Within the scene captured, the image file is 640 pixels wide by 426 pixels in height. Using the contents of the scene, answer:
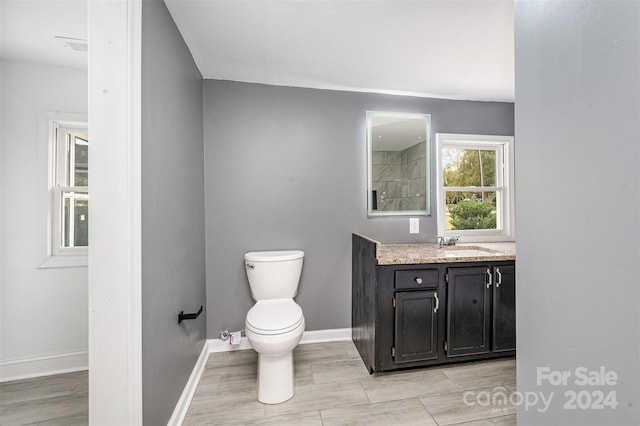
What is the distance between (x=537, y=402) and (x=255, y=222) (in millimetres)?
1955

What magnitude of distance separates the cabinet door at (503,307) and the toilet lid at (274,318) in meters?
1.46

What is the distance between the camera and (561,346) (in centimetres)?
68

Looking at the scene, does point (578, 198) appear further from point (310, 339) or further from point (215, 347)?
point (215, 347)

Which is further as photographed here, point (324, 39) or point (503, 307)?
point (503, 307)

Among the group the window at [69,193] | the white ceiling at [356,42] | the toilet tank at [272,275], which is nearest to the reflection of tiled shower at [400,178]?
the white ceiling at [356,42]

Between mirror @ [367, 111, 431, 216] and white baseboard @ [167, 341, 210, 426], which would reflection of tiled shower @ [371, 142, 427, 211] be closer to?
mirror @ [367, 111, 431, 216]

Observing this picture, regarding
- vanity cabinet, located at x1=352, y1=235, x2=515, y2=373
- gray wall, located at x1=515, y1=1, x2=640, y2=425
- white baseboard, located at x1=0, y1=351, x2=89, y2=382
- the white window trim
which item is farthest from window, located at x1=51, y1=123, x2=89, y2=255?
gray wall, located at x1=515, y1=1, x2=640, y2=425

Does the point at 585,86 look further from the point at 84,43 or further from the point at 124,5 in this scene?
the point at 84,43

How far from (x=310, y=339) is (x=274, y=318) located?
834 mm

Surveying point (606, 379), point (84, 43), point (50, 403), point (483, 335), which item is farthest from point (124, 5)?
point (483, 335)

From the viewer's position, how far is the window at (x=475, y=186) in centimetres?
256

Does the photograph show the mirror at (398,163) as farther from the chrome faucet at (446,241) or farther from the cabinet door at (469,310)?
the cabinet door at (469,310)

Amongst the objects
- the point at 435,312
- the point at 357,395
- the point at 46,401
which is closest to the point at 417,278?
the point at 435,312

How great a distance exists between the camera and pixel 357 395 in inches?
63.9
